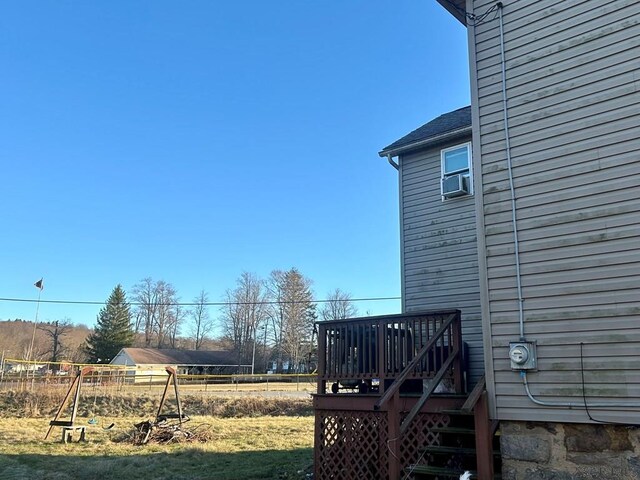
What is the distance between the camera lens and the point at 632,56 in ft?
12.9

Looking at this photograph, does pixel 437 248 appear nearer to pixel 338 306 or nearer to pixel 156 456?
pixel 156 456

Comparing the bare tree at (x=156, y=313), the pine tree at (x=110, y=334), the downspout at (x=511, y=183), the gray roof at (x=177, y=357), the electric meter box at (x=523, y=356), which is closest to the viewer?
the electric meter box at (x=523, y=356)

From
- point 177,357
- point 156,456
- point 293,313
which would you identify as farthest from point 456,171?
point 177,357

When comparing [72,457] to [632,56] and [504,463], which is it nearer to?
[504,463]

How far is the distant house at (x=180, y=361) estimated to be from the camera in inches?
1853

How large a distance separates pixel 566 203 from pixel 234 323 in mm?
55872

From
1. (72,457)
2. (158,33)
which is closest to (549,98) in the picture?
(72,457)

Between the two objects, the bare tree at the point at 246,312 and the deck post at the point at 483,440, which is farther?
the bare tree at the point at 246,312

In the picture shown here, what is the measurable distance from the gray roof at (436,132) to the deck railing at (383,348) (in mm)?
3280

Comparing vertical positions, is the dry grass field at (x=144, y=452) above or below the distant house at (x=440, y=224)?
below

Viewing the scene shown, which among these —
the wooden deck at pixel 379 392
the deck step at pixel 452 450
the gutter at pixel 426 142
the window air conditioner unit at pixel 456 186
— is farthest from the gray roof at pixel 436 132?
the deck step at pixel 452 450

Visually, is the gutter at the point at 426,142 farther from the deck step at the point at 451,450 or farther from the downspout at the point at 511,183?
the deck step at the point at 451,450

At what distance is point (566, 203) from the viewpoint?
4.04 meters

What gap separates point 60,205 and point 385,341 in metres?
33.6
